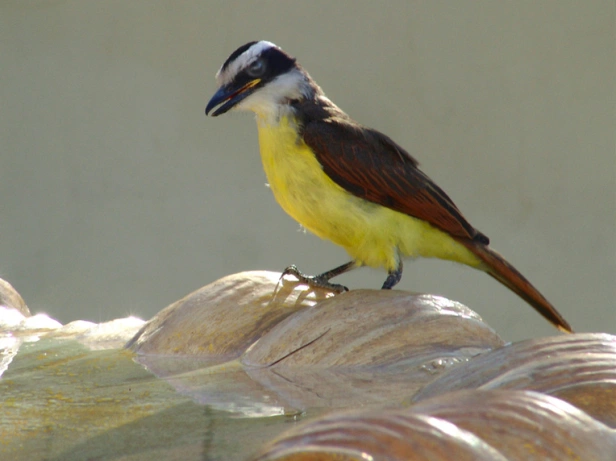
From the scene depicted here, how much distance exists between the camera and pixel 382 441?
929 mm

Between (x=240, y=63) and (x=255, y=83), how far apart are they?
88mm

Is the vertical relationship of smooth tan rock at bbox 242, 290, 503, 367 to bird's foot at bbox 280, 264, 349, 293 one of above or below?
below

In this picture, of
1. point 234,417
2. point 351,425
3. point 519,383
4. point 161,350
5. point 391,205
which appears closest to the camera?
point 351,425

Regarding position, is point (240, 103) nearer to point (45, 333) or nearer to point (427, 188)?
point (427, 188)

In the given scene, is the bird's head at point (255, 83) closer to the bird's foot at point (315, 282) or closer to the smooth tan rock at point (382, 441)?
the bird's foot at point (315, 282)

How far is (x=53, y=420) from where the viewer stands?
65.6 inches

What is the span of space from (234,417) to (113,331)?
1516 millimetres

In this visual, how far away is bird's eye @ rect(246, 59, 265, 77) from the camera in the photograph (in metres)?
3.10

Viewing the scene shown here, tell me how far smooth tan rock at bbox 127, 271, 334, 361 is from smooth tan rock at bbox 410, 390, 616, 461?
1.51m

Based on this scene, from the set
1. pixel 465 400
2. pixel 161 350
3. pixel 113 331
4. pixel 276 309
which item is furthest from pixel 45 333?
pixel 465 400

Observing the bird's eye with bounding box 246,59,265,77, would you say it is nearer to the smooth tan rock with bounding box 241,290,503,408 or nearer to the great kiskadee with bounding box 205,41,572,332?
the great kiskadee with bounding box 205,41,572,332

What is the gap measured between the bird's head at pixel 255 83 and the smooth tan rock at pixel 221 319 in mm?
707

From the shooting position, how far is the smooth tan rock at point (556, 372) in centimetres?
134

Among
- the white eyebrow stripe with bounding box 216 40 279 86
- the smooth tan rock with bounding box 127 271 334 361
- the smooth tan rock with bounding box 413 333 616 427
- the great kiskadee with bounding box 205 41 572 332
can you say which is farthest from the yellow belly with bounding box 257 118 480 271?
the smooth tan rock with bounding box 413 333 616 427
